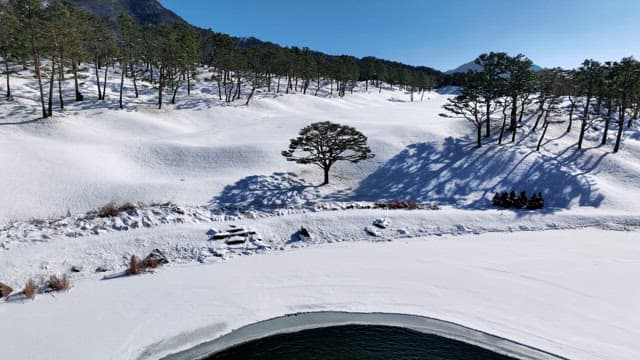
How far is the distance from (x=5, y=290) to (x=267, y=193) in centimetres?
1482

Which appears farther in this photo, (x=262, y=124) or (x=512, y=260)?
(x=262, y=124)

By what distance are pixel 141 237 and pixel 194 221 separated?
3117mm

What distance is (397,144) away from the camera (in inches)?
1353

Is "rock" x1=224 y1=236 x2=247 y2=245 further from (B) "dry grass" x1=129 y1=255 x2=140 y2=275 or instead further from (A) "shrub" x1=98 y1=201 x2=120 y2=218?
(A) "shrub" x1=98 y1=201 x2=120 y2=218

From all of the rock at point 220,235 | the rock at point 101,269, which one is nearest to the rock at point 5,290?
the rock at point 101,269

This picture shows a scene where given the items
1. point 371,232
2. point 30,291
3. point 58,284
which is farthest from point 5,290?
point 371,232

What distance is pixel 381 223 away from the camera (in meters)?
20.7

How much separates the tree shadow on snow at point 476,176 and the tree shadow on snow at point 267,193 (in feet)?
13.5

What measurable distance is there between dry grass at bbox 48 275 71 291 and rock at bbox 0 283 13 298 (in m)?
1.22

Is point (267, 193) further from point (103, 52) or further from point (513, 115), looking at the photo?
point (103, 52)

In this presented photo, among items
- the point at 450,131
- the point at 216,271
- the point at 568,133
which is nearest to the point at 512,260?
the point at 216,271

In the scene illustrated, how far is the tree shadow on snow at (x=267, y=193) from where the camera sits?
929 inches

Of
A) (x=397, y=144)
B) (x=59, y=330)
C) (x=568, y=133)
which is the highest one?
(x=568, y=133)

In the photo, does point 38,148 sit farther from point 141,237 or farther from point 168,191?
point 141,237
